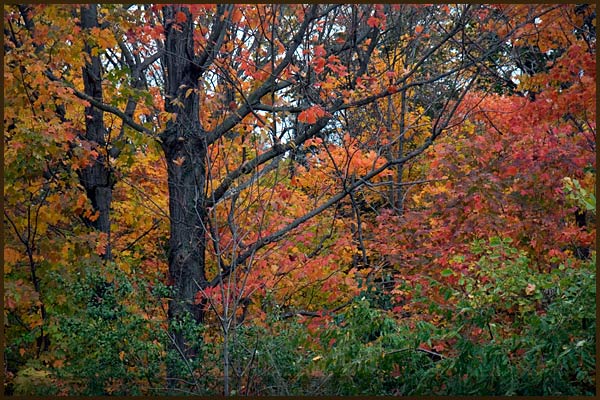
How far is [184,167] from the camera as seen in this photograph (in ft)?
26.5

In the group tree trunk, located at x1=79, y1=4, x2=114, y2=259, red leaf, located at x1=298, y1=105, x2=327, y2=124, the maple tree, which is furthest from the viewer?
tree trunk, located at x1=79, y1=4, x2=114, y2=259

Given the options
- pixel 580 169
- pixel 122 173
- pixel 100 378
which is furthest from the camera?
pixel 122 173

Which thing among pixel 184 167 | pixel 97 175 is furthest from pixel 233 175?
pixel 97 175

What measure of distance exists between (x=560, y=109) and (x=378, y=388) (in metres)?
4.62

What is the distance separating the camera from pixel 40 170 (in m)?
8.12

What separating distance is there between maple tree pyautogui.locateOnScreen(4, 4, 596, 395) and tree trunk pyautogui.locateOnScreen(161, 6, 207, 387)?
0.08ft

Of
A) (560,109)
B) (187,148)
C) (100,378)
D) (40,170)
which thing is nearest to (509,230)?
(560,109)

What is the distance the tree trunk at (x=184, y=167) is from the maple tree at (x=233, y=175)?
0.03 m

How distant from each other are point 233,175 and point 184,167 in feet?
3.13

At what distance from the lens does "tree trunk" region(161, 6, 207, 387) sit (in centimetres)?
788

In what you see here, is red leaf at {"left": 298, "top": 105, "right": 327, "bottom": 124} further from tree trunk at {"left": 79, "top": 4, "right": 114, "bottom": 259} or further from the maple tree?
tree trunk at {"left": 79, "top": 4, "right": 114, "bottom": 259}

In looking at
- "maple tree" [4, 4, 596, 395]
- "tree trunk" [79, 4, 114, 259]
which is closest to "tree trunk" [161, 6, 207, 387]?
"maple tree" [4, 4, 596, 395]

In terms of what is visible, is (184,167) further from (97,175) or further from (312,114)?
(312,114)

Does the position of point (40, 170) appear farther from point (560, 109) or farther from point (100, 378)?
point (560, 109)
